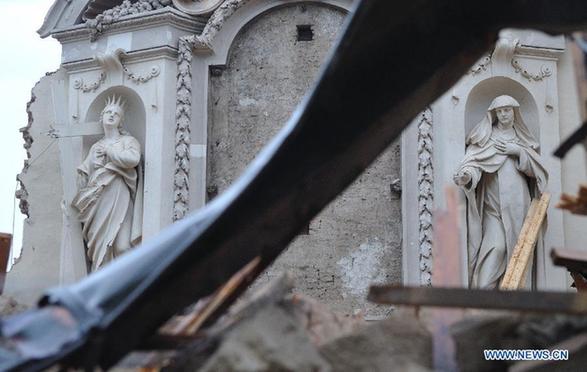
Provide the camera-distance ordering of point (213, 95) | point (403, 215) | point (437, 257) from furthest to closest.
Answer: point (213, 95) → point (403, 215) → point (437, 257)

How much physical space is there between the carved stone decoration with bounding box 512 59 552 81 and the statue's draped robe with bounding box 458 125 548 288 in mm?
550

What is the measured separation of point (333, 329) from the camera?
521 centimetres

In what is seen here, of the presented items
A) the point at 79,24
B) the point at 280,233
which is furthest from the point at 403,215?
the point at 280,233

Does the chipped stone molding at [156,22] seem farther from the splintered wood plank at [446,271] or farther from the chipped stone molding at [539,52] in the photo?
the splintered wood plank at [446,271]

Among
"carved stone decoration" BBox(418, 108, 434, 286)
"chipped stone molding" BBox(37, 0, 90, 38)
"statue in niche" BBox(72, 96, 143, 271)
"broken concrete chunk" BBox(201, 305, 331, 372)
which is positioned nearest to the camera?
"broken concrete chunk" BBox(201, 305, 331, 372)

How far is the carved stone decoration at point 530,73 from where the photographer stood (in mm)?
10633

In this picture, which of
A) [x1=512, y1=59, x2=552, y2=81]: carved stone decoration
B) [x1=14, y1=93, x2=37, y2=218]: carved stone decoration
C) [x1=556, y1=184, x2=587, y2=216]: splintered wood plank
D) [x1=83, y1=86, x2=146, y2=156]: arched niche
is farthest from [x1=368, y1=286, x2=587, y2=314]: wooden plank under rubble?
[x1=14, y1=93, x2=37, y2=218]: carved stone decoration

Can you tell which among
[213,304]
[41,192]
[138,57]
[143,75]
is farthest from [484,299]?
[41,192]

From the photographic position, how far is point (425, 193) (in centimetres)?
1035

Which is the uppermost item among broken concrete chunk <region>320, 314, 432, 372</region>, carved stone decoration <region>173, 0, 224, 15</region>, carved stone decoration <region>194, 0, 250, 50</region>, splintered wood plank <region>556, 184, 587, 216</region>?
carved stone decoration <region>173, 0, 224, 15</region>

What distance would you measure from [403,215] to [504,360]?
570cm

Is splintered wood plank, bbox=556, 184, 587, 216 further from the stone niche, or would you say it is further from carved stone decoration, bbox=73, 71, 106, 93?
carved stone decoration, bbox=73, 71, 106, 93

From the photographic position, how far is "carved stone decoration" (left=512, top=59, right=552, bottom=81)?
34.9 feet

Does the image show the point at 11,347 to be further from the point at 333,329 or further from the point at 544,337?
the point at 544,337
